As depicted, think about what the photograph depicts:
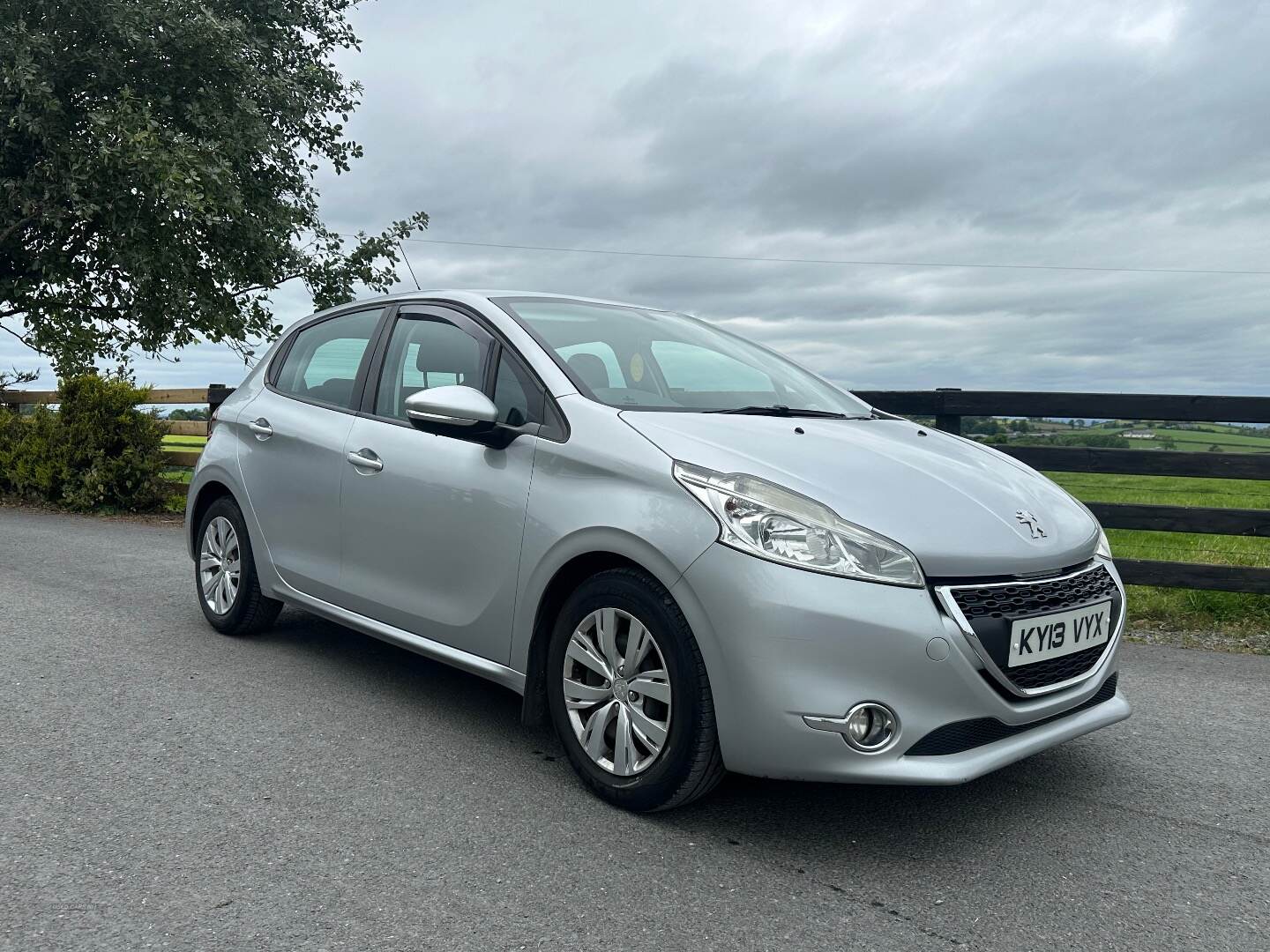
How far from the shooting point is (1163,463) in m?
6.46

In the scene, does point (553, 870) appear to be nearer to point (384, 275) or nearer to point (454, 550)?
point (454, 550)

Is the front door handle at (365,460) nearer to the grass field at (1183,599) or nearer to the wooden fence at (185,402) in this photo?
the grass field at (1183,599)

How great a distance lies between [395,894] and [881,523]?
1633 millimetres

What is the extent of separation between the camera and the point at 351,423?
4520 millimetres

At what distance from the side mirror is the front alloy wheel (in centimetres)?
80

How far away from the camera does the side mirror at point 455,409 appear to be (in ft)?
12.0

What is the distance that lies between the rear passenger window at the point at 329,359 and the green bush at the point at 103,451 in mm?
7680

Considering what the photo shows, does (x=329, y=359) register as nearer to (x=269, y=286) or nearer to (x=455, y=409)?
(x=455, y=409)

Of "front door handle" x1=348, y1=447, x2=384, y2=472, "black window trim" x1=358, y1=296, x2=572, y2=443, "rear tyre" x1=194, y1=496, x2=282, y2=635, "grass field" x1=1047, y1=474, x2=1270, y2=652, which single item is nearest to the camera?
"black window trim" x1=358, y1=296, x2=572, y2=443

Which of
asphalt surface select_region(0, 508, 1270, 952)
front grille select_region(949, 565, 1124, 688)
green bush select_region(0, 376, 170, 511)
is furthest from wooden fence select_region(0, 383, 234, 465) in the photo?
front grille select_region(949, 565, 1124, 688)

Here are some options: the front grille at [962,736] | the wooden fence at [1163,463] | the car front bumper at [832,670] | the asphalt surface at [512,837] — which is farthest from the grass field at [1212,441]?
the car front bumper at [832,670]

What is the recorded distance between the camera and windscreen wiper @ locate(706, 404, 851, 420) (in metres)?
3.89

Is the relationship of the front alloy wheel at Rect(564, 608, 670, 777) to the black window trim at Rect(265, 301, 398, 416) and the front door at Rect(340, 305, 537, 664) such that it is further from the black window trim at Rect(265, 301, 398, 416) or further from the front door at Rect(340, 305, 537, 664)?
the black window trim at Rect(265, 301, 398, 416)

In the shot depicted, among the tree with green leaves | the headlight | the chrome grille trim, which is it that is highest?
the tree with green leaves
